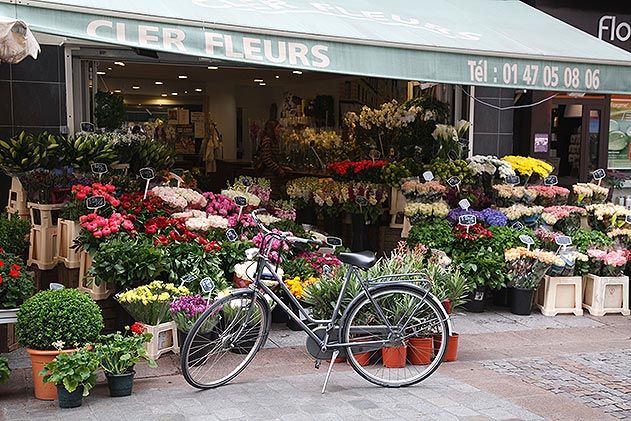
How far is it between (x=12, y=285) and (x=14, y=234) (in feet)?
6.67

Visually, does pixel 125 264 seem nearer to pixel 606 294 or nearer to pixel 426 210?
pixel 426 210

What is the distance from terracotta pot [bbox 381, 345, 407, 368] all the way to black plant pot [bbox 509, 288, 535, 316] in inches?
109

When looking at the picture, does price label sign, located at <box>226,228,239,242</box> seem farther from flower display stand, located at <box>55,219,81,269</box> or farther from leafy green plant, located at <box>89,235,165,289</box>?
flower display stand, located at <box>55,219,81,269</box>

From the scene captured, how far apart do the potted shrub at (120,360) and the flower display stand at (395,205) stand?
18.2 ft

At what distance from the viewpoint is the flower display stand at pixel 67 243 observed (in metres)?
7.61

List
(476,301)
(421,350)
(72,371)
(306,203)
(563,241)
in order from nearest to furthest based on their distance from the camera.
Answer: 1. (72,371)
2. (421,350)
3. (563,241)
4. (476,301)
5. (306,203)

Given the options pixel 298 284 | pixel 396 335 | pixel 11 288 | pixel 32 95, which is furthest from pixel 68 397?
pixel 32 95

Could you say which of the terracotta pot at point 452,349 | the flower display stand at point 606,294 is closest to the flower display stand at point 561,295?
the flower display stand at point 606,294

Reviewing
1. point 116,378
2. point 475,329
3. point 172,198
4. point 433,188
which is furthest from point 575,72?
point 116,378

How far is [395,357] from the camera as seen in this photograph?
20.5ft

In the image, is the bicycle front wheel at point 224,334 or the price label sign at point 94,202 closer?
the bicycle front wheel at point 224,334

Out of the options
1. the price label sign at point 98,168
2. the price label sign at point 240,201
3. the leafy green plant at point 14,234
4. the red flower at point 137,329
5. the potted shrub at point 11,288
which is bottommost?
the red flower at point 137,329

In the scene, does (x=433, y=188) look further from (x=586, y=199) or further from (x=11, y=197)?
(x=11, y=197)

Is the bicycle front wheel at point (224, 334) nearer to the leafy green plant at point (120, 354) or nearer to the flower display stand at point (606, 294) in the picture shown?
the leafy green plant at point (120, 354)
